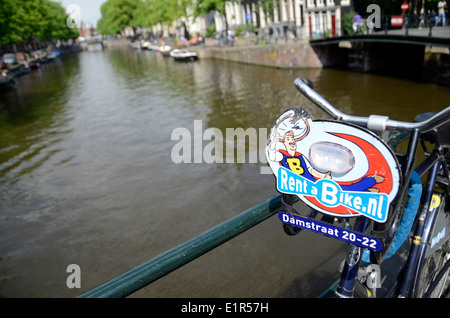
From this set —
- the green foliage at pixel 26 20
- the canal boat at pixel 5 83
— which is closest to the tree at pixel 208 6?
the canal boat at pixel 5 83

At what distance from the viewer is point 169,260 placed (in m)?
1.43

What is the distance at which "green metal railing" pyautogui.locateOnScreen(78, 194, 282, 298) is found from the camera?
1.32m

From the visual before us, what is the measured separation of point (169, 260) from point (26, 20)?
210 ft

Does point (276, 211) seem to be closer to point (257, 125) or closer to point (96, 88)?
point (257, 125)

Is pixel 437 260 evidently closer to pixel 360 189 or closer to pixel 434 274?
pixel 434 274

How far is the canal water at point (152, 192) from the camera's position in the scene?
6.85 m

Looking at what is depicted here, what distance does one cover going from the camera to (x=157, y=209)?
9.45 metres

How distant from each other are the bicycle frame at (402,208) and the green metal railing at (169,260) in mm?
452

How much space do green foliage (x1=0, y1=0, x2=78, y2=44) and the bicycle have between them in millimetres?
52915

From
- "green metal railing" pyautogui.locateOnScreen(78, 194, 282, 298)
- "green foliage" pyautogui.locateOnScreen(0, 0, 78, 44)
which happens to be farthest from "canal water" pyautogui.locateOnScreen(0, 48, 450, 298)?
"green foliage" pyautogui.locateOnScreen(0, 0, 78, 44)

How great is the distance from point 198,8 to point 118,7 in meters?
71.7

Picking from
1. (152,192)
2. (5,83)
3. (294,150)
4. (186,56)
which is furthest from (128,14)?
(294,150)

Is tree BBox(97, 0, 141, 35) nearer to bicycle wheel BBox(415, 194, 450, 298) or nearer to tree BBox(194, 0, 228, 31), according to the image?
tree BBox(194, 0, 228, 31)
